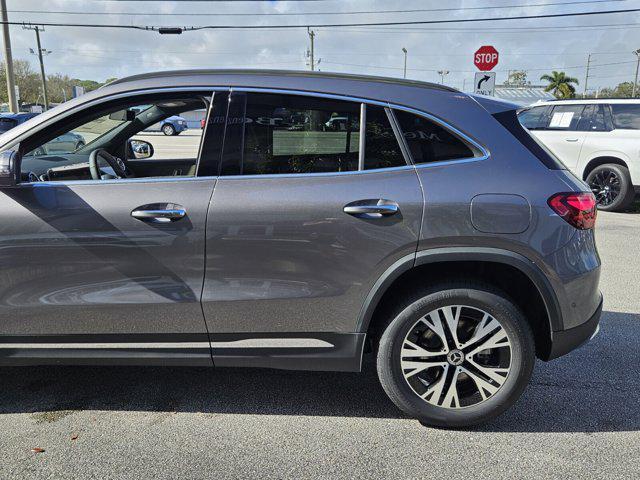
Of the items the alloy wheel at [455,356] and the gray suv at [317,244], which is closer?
the gray suv at [317,244]

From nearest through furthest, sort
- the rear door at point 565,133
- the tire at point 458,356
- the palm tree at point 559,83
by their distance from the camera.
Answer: the tire at point 458,356 < the rear door at point 565,133 < the palm tree at point 559,83

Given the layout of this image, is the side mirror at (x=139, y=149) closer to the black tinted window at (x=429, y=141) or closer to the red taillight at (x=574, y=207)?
the black tinted window at (x=429, y=141)

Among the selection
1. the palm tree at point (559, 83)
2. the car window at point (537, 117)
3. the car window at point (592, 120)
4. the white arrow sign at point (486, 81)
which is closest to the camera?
the car window at point (592, 120)

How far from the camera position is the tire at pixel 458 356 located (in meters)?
2.74

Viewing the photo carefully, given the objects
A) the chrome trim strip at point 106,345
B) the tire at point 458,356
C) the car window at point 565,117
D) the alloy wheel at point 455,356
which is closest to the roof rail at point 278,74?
the tire at point 458,356

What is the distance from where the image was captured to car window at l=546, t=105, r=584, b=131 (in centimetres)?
974

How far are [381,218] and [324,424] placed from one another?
122 centimetres

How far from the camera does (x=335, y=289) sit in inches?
107

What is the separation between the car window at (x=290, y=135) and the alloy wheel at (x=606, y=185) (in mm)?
8047

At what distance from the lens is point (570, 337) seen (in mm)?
2826

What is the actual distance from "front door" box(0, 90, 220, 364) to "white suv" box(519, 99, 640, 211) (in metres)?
7.97

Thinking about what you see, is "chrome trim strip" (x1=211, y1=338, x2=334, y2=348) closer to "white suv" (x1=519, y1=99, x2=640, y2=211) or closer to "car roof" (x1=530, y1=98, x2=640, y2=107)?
"white suv" (x1=519, y1=99, x2=640, y2=211)

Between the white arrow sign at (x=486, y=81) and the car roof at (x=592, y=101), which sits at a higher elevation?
the white arrow sign at (x=486, y=81)

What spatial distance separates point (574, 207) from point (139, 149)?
3542 mm
